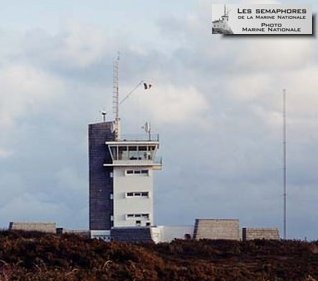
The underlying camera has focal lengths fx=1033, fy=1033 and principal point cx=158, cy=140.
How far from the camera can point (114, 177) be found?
175ft

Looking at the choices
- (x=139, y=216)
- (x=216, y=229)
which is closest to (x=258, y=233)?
(x=216, y=229)

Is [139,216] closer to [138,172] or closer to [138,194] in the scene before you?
[138,194]

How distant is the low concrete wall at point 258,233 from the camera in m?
44.1

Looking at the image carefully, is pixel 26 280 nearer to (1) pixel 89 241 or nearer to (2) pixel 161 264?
(2) pixel 161 264

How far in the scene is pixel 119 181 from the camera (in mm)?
53219

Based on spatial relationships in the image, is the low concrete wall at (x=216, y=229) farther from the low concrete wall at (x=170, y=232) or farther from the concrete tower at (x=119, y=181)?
the concrete tower at (x=119, y=181)

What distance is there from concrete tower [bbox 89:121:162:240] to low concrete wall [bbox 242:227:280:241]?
7.88m

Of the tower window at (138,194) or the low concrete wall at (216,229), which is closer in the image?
the low concrete wall at (216,229)

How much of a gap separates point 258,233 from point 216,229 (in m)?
2.57

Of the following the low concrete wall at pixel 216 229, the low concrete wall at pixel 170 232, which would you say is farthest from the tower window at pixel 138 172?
the low concrete wall at pixel 216 229

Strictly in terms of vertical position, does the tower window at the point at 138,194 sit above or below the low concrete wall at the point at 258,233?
above

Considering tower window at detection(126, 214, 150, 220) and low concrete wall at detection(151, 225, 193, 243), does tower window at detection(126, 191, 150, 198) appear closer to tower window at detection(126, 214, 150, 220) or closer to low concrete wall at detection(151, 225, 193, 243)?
tower window at detection(126, 214, 150, 220)

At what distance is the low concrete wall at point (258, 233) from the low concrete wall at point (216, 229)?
0.53 metres

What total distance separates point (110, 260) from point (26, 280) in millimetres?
3947
